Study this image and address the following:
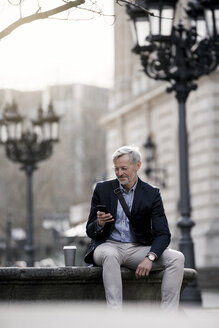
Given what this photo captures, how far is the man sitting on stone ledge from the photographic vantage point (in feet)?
22.4

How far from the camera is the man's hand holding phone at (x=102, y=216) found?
6.73 metres

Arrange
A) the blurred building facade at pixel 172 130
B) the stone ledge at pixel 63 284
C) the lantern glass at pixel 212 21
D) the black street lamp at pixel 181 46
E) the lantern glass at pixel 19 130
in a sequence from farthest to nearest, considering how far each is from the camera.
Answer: the blurred building facade at pixel 172 130 < the lantern glass at pixel 19 130 < the lantern glass at pixel 212 21 < the black street lamp at pixel 181 46 < the stone ledge at pixel 63 284

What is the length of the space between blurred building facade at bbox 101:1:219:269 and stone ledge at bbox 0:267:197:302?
21099mm

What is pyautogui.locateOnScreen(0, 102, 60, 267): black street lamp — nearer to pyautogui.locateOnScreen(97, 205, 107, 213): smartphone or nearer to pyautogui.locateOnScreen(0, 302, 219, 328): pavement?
pyautogui.locateOnScreen(97, 205, 107, 213): smartphone

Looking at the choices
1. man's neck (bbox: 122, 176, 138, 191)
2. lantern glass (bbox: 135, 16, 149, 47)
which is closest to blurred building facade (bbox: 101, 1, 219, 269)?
lantern glass (bbox: 135, 16, 149, 47)

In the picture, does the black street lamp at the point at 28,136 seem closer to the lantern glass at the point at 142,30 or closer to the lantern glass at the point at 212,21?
the lantern glass at the point at 142,30

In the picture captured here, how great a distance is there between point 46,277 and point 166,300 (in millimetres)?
900

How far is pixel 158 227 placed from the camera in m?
6.97

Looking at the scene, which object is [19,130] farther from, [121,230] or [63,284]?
[121,230]

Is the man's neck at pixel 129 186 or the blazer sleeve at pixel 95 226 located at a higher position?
the man's neck at pixel 129 186

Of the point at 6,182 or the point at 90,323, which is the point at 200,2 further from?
the point at 6,182

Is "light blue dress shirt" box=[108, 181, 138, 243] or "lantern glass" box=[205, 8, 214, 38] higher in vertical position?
"lantern glass" box=[205, 8, 214, 38]

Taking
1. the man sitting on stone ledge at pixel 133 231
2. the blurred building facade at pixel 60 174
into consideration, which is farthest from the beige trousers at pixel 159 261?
the blurred building facade at pixel 60 174

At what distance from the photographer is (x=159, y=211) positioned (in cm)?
702
